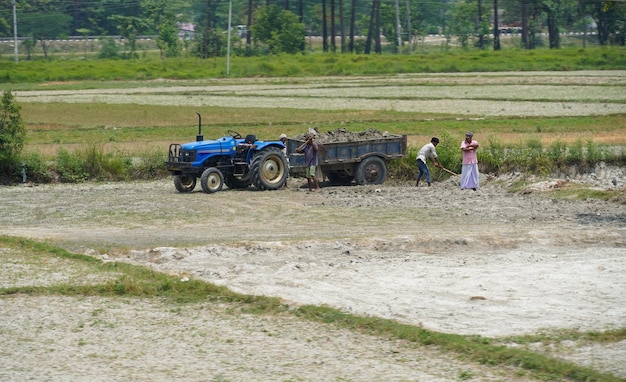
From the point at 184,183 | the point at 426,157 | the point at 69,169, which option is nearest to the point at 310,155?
the point at 426,157

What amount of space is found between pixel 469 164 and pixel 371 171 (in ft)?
9.82

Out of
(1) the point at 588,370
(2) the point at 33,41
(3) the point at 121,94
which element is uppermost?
(2) the point at 33,41

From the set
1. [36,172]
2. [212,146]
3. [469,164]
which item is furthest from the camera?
[36,172]

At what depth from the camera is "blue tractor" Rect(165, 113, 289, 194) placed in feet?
85.1

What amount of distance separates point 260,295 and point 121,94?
47742 mm

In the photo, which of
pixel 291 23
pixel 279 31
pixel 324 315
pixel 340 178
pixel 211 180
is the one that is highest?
pixel 291 23

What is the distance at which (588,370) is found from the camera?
11.0m

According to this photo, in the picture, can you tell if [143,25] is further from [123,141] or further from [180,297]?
[180,297]

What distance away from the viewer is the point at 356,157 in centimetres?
2722

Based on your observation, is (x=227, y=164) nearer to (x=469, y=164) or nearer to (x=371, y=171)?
(x=371, y=171)

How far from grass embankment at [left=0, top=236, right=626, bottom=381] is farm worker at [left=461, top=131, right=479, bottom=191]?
36.3ft

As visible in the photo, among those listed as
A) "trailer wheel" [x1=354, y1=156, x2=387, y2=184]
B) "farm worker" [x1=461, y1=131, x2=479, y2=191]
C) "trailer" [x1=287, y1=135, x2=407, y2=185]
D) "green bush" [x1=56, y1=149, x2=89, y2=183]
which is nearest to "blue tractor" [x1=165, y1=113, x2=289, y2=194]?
"trailer" [x1=287, y1=135, x2=407, y2=185]

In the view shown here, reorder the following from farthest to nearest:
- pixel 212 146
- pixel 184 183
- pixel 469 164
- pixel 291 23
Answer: pixel 291 23, pixel 184 183, pixel 212 146, pixel 469 164

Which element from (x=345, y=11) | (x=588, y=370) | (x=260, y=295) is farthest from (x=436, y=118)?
(x=345, y=11)
